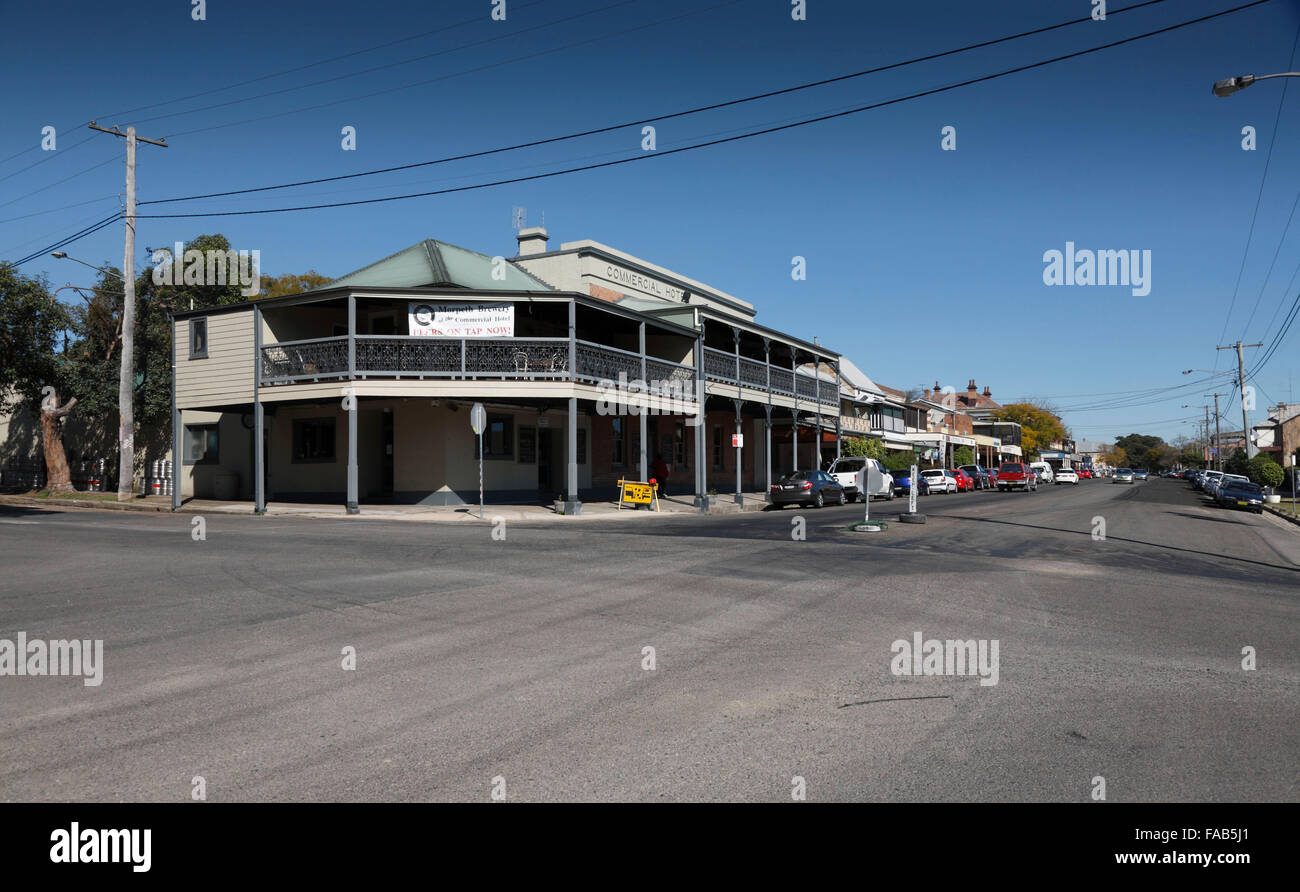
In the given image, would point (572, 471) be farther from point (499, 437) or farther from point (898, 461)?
point (898, 461)

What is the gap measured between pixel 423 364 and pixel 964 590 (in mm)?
17740

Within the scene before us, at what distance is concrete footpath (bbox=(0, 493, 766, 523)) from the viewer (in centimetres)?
2397

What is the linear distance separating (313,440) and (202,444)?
211 inches

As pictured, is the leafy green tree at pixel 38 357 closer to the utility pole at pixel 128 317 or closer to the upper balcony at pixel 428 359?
the utility pole at pixel 128 317

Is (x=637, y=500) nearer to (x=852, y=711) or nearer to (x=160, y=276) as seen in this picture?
(x=852, y=711)

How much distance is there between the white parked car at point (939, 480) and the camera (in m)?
50.8

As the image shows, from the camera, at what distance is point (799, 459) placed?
5194 centimetres

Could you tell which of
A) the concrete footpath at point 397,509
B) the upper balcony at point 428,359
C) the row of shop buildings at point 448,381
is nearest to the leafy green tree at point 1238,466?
the row of shop buildings at point 448,381

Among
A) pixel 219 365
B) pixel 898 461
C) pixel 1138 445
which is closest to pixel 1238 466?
pixel 898 461

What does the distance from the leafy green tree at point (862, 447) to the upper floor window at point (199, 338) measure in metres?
35.4

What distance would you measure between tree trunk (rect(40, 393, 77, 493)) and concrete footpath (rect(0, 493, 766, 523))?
382 cm

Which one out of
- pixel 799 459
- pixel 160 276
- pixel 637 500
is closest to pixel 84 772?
pixel 637 500

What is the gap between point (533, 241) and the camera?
36.2 meters

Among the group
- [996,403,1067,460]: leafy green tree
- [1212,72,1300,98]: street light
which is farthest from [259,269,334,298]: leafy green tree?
[996,403,1067,460]: leafy green tree
